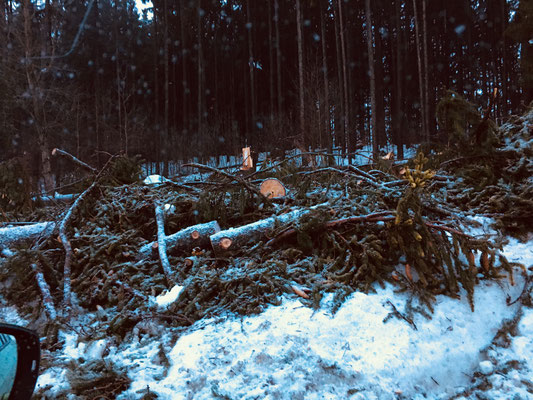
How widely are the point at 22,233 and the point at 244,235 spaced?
299cm

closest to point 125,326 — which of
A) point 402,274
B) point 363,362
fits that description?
point 363,362

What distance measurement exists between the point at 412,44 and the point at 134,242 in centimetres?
3409

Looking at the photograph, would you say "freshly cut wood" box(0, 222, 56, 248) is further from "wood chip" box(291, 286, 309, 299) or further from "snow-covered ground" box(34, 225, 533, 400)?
"wood chip" box(291, 286, 309, 299)

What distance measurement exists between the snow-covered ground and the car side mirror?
0.96 metres

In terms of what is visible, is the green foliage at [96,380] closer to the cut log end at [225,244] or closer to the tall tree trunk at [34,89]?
the cut log end at [225,244]

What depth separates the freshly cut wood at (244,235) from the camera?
4.04 m

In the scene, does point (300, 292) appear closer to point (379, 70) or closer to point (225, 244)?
point (225, 244)

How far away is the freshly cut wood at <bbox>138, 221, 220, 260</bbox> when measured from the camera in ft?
14.1

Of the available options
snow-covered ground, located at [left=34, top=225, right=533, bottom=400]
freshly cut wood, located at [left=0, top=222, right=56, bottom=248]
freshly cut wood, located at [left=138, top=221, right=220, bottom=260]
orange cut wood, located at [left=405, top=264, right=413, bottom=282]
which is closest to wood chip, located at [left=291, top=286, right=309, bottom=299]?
snow-covered ground, located at [left=34, top=225, right=533, bottom=400]

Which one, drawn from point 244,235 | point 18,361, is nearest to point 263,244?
point 244,235

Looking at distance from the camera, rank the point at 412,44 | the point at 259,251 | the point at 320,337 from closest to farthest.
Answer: the point at 320,337 < the point at 259,251 < the point at 412,44

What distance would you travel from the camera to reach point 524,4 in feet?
47.0

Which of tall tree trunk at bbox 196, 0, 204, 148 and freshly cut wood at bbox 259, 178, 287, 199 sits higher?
tall tree trunk at bbox 196, 0, 204, 148

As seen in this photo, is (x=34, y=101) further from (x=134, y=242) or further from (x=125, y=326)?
(x=125, y=326)
